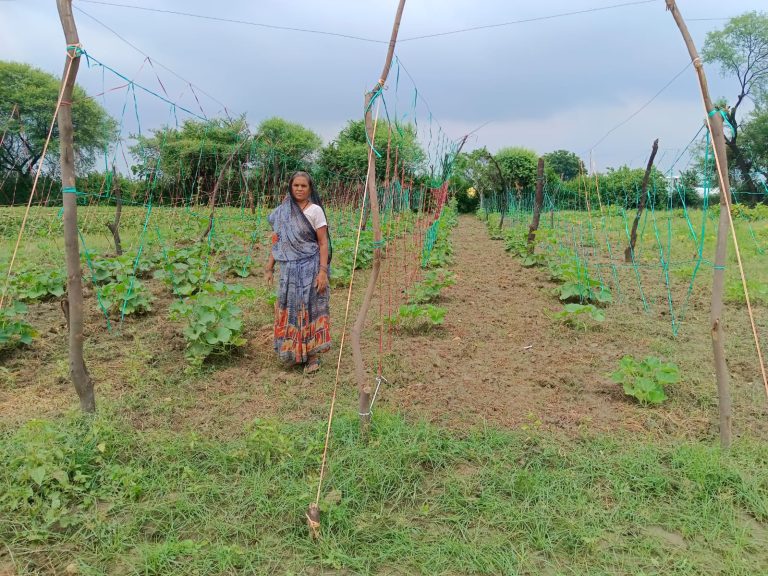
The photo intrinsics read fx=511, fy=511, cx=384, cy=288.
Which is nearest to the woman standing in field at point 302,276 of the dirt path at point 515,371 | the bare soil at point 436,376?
the bare soil at point 436,376

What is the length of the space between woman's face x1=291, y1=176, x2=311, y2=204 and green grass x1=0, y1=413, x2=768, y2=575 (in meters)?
1.63

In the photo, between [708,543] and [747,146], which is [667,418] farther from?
[747,146]

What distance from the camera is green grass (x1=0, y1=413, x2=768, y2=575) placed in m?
2.02

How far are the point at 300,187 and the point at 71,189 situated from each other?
141 centimetres

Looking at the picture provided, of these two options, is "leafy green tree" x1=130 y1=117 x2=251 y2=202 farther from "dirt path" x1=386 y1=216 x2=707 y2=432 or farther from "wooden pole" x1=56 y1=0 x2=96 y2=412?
"dirt path" x1=386 y1=216 x2=707 y2=432

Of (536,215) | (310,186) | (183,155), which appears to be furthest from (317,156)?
(310,186)

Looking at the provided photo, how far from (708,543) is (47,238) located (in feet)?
37.6

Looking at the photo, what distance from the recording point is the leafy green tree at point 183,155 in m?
7.20

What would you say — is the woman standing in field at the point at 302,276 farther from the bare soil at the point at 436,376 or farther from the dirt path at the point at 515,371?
the dirt path at the point at 515,371

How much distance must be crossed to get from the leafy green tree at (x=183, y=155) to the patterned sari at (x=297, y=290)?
1777 millimetres

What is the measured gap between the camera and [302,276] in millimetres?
3748

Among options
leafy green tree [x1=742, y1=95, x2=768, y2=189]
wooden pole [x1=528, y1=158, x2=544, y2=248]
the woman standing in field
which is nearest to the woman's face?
the woman standing in field

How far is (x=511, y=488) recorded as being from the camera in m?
2.40

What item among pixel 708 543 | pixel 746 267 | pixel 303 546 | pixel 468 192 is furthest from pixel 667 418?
pixel 468 192
